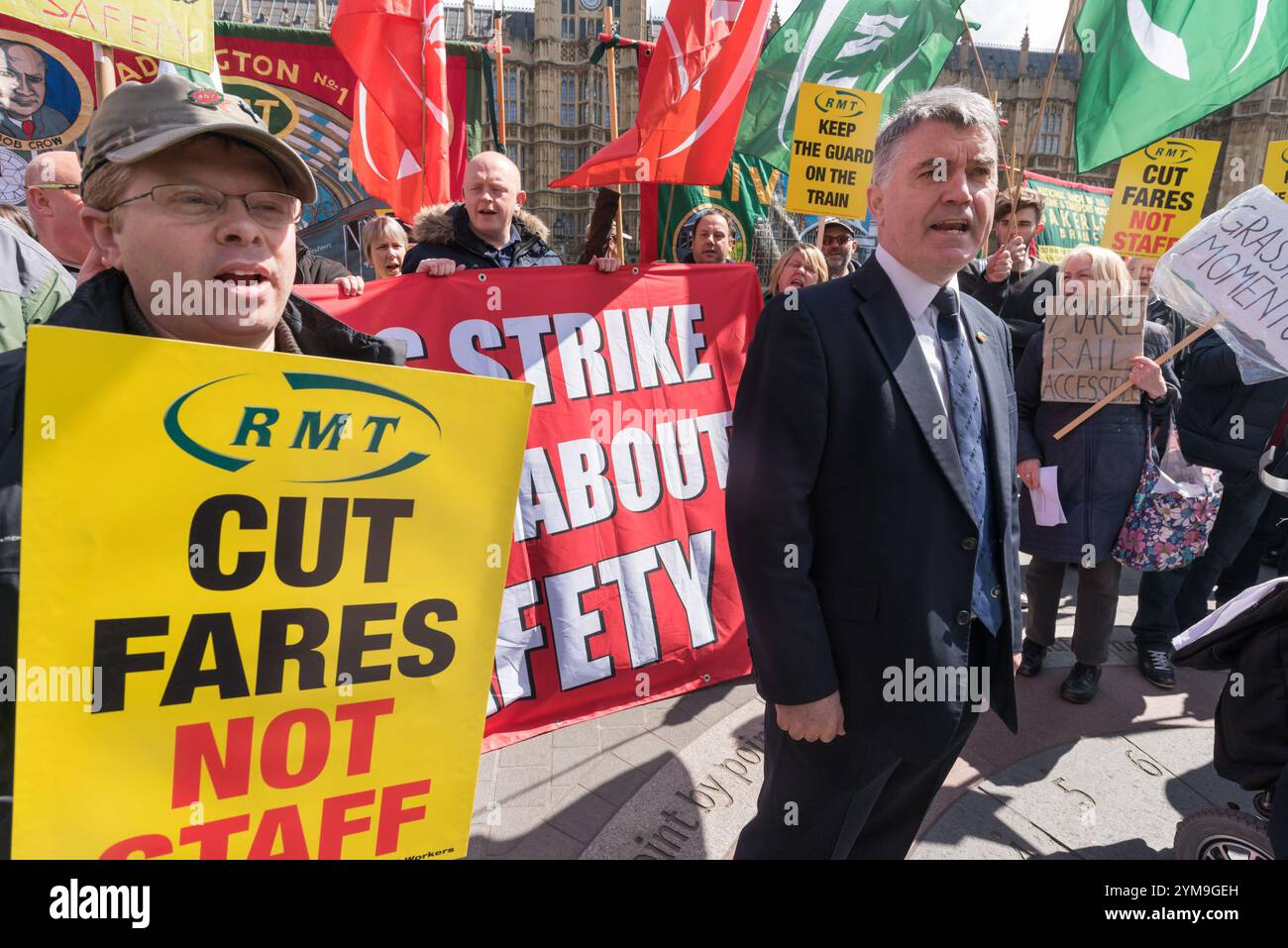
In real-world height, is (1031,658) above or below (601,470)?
below

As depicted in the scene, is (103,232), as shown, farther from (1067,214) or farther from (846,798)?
(1067,214)

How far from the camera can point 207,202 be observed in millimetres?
1236

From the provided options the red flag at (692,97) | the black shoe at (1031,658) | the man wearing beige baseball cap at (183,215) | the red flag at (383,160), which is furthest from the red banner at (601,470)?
the red flag at (383,160)

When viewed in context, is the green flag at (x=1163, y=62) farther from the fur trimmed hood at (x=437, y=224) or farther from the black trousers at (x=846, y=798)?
the black trousers at (x=846, y=798)

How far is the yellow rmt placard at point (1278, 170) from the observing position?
203 inches

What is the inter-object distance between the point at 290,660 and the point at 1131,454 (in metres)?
3.97

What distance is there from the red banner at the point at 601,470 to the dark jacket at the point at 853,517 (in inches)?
71.4

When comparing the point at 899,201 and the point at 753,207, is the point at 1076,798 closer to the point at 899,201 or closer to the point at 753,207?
the point at 899,201

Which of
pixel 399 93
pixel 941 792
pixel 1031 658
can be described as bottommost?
pixel 941 792

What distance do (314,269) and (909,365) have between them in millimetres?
3653

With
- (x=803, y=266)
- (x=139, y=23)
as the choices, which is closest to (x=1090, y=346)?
(x=803, y=266)

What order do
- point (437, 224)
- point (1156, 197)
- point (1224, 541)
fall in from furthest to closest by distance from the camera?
point (1156, 197) → point (1224, 541) → point (437, 224)

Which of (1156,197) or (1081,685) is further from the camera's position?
(1156,197)
